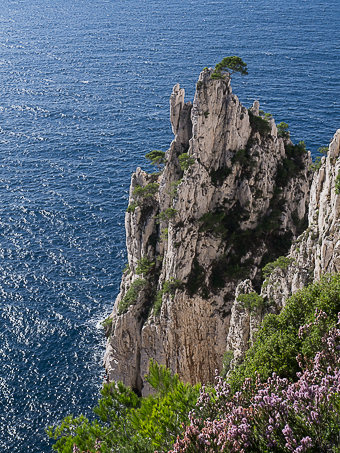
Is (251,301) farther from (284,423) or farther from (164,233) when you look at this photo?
(284,423)

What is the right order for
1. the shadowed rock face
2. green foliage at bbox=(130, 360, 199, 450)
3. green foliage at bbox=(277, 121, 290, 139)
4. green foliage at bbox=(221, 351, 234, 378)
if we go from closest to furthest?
green foliage at bbox=(130, 360, 199, 450) < green foliage at bbox=(221, 351, 234, 378) < the shadowed rock face < green foliage at bbox=(277, 121, 290, 139)

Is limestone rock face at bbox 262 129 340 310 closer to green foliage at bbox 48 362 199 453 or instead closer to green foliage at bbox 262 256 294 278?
green foliage at bbox 262 256 294 278

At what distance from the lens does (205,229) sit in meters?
78.1

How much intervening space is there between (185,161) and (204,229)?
11.3 m

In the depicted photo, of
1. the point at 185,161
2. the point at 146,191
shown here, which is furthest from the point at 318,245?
the point at 146,191

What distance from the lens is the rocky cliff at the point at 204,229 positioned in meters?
76.8

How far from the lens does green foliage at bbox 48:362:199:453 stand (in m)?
33.0

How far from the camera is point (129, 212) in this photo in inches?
3504

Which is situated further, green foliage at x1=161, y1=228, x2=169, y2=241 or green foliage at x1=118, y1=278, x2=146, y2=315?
green foliage at x1=118, y1=278, x2=146, y2=315

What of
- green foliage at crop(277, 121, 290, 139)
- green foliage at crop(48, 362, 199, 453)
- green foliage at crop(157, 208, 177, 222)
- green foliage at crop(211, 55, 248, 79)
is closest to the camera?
green foliage at crop(48, 362, 199, 453)

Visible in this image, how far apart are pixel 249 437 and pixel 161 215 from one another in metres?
53.2

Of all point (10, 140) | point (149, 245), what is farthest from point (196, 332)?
point (10, 140)

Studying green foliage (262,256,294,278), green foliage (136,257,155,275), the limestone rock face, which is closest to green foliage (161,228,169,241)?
green foliage (136,257,155,275)

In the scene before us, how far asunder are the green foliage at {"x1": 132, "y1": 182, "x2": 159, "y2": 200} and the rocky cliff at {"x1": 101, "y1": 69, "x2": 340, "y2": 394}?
7.3 inches
